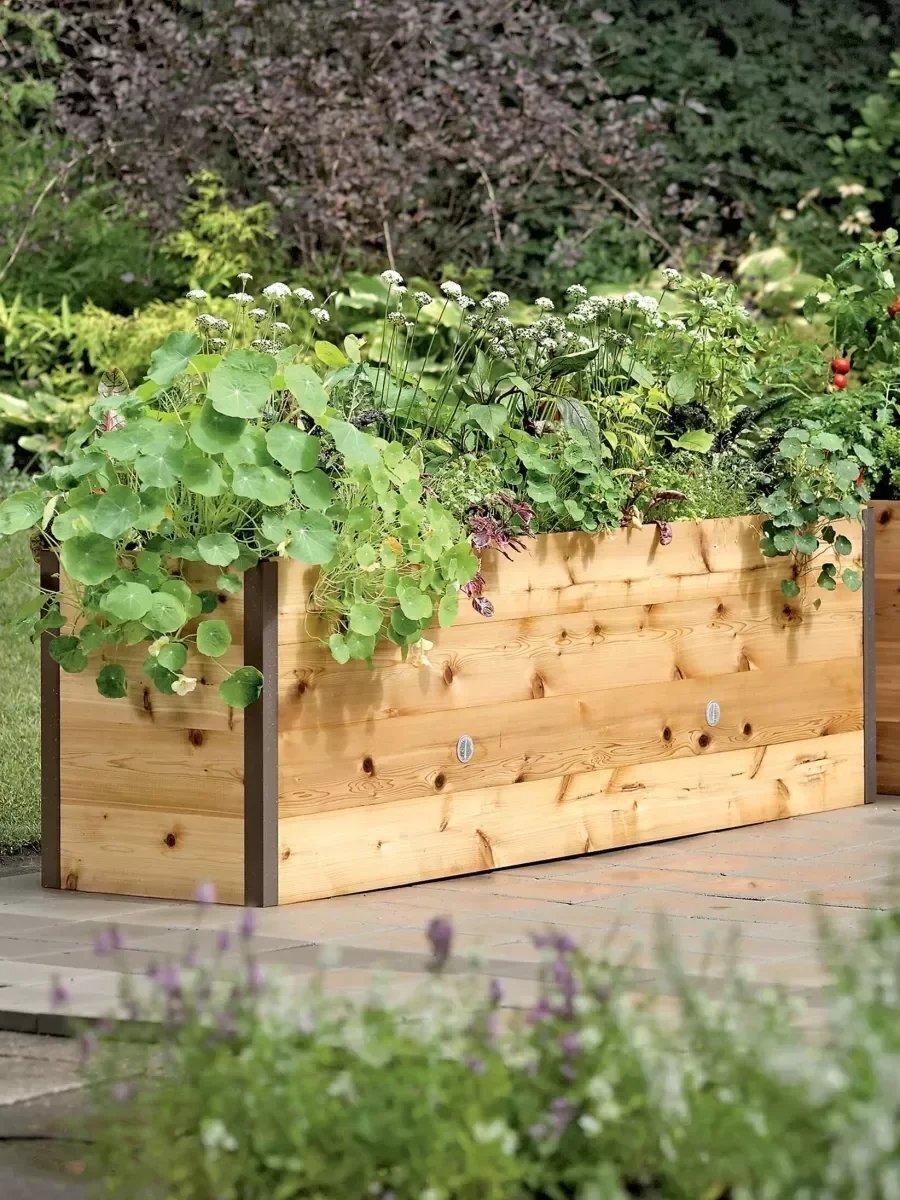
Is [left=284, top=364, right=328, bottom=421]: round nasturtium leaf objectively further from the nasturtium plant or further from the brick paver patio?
the nasturtium plant

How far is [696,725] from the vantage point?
482cm

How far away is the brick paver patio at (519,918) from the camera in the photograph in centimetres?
339

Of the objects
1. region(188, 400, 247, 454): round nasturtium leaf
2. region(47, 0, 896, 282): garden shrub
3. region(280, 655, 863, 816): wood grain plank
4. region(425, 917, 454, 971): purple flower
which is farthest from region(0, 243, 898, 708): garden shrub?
region(47, 0, 896, 282): garden shrub

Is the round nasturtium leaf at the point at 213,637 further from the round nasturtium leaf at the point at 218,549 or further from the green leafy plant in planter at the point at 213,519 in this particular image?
the round nasturtium leaf at the point at 218,549

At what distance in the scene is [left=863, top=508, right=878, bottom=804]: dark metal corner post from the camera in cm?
523

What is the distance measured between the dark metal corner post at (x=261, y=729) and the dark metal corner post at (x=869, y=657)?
1.91 m

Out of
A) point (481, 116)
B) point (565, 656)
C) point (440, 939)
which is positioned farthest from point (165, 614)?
point (481, 116)

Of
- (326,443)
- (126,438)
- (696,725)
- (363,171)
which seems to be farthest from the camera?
(363,171)

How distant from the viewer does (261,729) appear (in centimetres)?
390

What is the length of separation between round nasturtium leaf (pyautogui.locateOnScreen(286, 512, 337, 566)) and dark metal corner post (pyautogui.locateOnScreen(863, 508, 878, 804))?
6.07ft

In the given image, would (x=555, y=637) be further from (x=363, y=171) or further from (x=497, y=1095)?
(x=363, y=171)

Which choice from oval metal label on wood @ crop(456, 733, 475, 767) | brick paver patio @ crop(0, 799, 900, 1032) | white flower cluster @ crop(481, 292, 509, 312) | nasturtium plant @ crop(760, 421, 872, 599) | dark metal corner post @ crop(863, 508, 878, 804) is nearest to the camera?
brick paver patio @ crop(0, 799, 900, 1032)

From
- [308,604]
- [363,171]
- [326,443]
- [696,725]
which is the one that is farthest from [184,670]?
[363,171]

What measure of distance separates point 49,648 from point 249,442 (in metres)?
0.60
